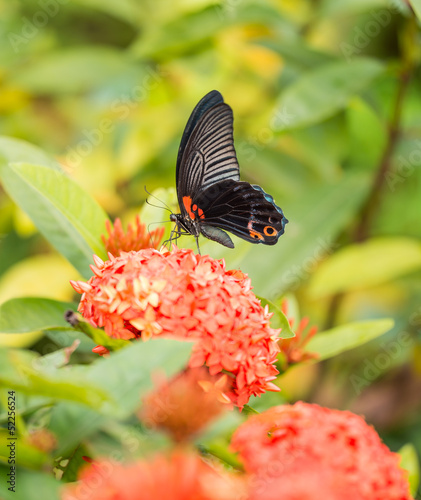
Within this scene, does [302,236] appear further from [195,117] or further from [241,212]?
[195,117]

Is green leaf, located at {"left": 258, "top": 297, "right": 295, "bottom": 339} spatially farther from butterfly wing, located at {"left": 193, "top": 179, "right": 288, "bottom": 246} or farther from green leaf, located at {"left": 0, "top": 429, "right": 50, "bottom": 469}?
green leaf, located at {"left": 0, "top": 429, "right": 50, "bottom": 469}

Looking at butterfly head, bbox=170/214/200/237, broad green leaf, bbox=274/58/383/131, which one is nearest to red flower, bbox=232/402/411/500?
butterfly head, bbox=170/214/200/237

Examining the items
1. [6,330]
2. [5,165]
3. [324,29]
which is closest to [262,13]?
[324,29]

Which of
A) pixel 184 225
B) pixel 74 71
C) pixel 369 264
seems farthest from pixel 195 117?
pixel 74 71

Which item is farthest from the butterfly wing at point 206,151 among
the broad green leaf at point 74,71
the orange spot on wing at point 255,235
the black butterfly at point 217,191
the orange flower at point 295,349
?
the broad green leaf at point 74,71

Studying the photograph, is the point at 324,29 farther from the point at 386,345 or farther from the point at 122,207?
the point at 386,345

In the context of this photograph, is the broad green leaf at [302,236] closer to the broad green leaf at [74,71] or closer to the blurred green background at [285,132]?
the blurred green background at [285,132]
